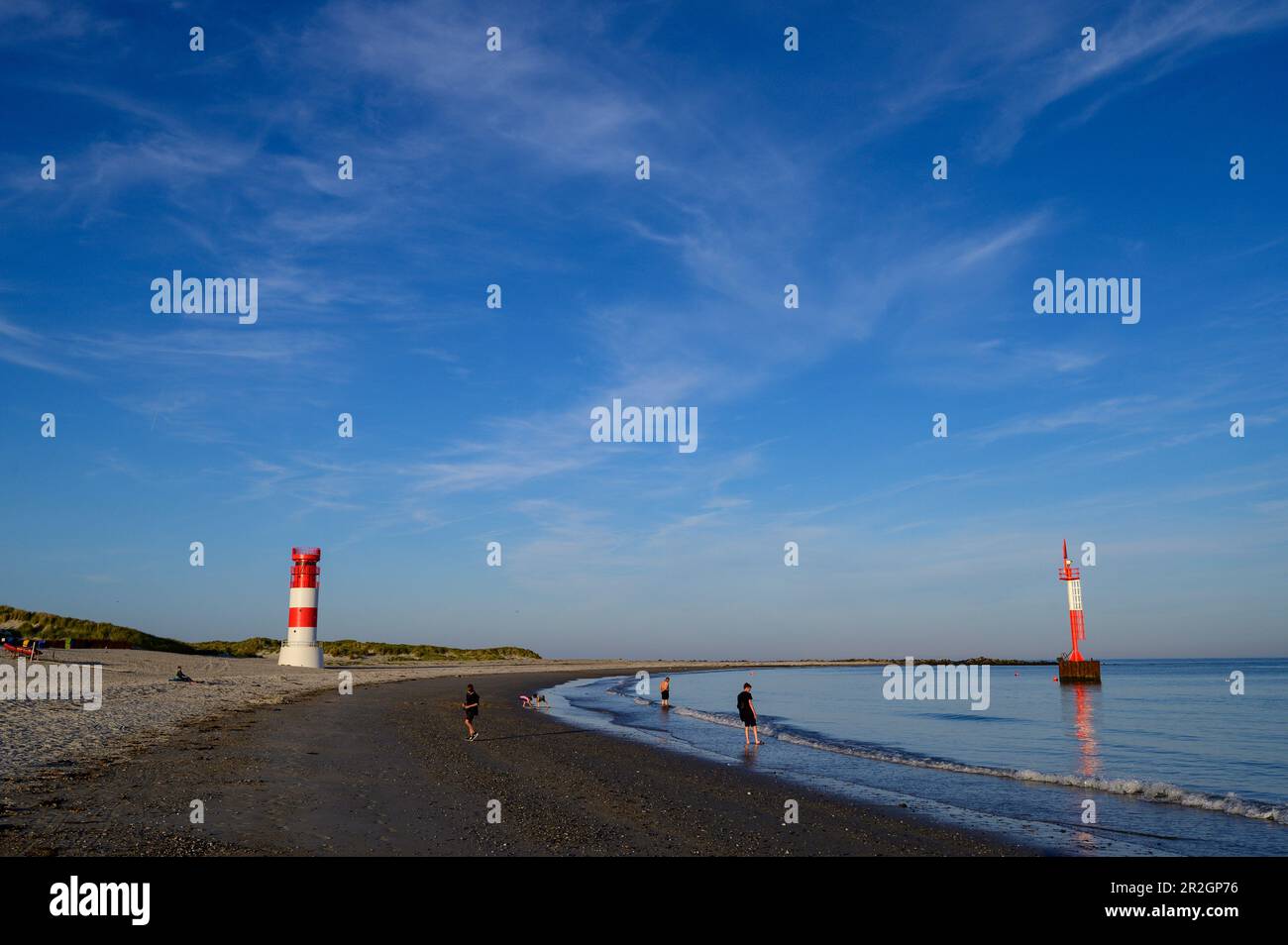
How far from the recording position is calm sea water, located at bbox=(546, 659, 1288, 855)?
17.0 m

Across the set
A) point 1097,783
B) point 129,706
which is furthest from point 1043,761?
point 129,706

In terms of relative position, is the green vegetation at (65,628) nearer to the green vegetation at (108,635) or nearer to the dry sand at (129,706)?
the green vegetation at (108,635)

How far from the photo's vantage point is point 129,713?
27.9m

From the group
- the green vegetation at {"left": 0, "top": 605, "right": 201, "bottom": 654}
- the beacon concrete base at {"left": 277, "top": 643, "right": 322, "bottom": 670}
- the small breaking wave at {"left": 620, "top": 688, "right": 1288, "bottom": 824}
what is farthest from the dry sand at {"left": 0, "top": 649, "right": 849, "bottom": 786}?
the small breaking wave at {"left": 620, "top": 688, "right": 1288, "bottom": 824}

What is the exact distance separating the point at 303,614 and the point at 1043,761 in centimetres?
5310

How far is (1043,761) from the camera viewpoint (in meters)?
28.1

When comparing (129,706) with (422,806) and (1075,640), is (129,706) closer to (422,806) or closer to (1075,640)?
(422,806)

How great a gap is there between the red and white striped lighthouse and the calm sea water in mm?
21892

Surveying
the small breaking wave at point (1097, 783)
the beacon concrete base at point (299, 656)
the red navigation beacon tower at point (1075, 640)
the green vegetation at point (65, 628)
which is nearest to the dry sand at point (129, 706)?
the beacon concrete base at point (299, 656)

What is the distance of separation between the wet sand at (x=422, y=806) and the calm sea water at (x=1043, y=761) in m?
1.87

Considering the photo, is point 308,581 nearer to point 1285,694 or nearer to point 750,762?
point 750,762
